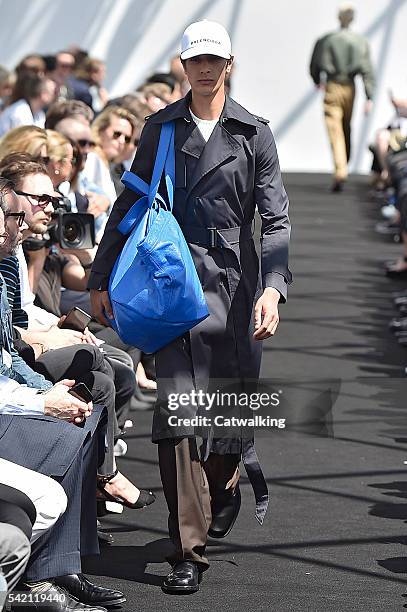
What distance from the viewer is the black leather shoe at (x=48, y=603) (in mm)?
4000

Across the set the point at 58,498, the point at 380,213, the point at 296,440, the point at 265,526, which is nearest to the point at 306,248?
the point at 380,213

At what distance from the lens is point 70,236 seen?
5.74m

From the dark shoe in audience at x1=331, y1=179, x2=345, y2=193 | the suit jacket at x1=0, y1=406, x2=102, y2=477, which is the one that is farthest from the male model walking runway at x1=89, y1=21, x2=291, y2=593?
the dark shoe in audience at x1=331, y1=179, x2=345, y2=193

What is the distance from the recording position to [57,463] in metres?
4.01

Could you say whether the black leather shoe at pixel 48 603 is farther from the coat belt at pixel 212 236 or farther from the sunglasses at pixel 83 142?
the sunglasses at pixel 83 142

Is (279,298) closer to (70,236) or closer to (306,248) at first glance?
(70,236)

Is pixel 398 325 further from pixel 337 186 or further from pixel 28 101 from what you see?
pixel 337 186

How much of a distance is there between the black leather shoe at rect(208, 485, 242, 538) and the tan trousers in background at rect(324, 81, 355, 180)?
440 inches

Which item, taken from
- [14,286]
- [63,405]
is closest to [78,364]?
[14,286]

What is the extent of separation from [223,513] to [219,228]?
38.0 inches

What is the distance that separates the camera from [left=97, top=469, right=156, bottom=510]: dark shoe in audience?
5.00m

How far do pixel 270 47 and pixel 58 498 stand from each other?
1581 cm

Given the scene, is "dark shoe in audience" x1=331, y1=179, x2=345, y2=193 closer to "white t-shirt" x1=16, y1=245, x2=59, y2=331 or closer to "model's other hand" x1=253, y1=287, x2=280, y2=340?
"white t-shirt" x1=16, y1=245, x2=59, y2=331

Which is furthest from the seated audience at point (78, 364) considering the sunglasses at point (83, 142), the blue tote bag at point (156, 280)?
the sunglasses at point (83, 142)
